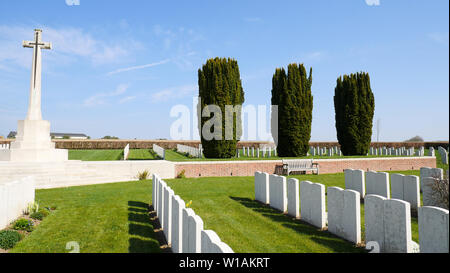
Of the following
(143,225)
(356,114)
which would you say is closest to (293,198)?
(143,225)

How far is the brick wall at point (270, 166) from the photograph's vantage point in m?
15.8

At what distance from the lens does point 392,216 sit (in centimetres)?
483

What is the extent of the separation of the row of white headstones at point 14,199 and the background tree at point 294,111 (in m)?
17.9

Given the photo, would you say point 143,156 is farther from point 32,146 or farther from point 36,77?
point 36,77

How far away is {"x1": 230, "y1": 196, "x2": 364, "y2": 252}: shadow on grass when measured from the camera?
5.32 metres

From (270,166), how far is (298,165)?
62.4 inches

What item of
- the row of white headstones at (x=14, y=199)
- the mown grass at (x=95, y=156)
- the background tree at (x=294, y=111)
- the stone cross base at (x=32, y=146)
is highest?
the background tree at (x=294, y=111)

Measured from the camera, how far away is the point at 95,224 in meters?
6.89

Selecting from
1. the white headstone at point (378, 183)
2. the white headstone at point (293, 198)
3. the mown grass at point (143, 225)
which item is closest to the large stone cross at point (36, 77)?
the mown grass at point (143, 225)

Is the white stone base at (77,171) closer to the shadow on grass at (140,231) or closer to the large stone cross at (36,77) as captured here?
the large stone cross at (36,77)

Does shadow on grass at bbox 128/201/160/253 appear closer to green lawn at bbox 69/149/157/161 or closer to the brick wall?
the brick wall
